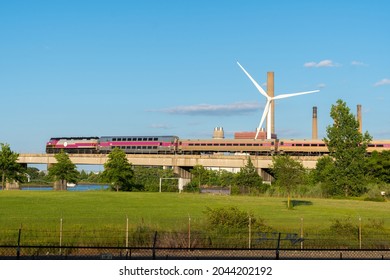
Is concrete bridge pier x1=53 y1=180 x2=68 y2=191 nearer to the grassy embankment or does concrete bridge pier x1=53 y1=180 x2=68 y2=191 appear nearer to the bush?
the grassy embankment

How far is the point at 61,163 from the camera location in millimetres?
111562

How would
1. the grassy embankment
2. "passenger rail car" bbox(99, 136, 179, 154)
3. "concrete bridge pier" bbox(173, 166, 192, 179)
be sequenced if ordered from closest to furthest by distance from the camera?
the grassy embankment < "concrete bridge pier" bbox(173, 166, 192, 179) < "passenger rail car" bbox(99, 136, 179, 154)

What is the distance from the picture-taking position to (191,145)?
144m

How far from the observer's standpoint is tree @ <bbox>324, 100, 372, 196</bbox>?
8919 cm

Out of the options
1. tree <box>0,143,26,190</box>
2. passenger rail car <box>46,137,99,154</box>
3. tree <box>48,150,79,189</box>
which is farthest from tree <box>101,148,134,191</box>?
passenger rail car <box>46,137,99,154</box>

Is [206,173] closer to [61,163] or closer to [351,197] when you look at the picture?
[61,163]

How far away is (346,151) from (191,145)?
59.9m

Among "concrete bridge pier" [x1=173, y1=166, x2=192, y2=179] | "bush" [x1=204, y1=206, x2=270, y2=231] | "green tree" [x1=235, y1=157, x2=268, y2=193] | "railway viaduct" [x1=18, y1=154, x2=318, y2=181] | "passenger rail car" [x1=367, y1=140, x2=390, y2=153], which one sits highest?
"passenger rail car" [x1=367, y1=140, x2=390, y2=153]

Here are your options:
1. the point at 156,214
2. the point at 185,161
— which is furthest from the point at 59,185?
the point at 156,214

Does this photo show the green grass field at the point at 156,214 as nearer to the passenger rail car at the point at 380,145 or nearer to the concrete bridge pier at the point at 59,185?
the concrete bridge pier at the point at 59,185

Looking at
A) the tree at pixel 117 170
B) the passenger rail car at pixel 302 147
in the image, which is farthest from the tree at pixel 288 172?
the passenger rail car at pixel 302 147

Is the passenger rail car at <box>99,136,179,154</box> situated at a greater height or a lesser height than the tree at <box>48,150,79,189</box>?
greater

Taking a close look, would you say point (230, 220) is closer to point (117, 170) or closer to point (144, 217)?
point (144, 217)
